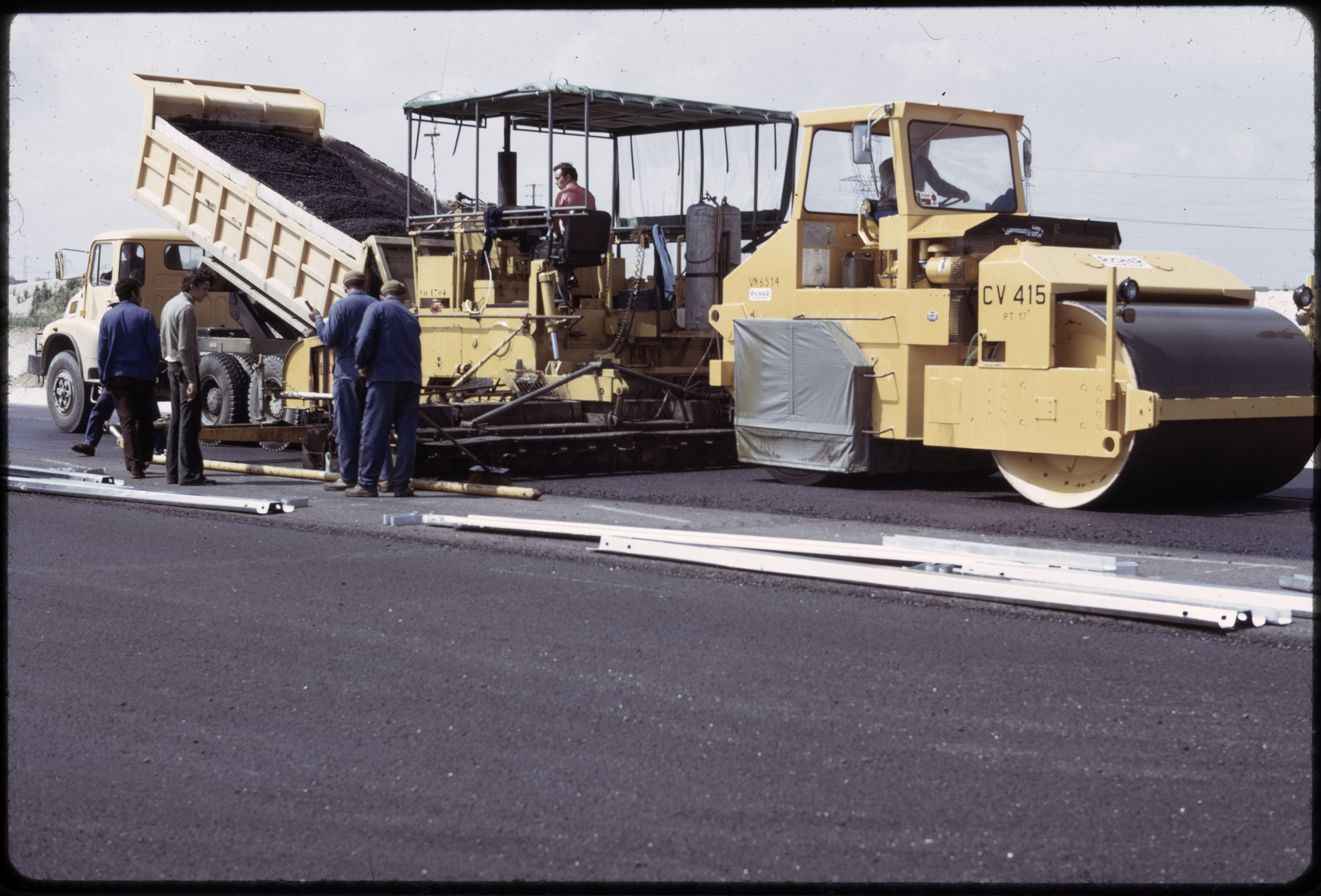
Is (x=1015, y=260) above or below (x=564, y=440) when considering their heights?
above

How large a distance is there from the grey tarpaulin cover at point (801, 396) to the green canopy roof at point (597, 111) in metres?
3.17

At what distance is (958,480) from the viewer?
12.3m

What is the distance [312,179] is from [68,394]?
4.59m

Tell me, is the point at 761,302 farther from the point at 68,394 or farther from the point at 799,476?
the point at 68,394

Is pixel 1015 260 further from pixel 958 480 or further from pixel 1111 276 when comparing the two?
pixel 958 480

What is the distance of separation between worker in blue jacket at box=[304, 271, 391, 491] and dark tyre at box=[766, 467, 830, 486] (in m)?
3.30

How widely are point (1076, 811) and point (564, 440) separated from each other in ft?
28.6

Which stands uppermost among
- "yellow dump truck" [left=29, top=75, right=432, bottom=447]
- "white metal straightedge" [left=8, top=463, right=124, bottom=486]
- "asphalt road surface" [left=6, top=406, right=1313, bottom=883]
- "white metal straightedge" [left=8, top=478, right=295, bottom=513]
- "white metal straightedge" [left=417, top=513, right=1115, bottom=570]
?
"yellow dump truck" [left=29, top=75, right=432, bottom=447]

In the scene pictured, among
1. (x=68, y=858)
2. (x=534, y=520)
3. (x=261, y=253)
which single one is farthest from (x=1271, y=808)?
(x=261, y=253)

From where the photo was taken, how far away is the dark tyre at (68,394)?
18.0 m

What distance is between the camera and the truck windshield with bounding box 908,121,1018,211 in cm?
1130

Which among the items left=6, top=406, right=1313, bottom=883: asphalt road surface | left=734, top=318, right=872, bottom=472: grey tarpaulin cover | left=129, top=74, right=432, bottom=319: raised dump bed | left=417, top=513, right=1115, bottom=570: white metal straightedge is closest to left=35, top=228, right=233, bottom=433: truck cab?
left=129, top=74, right=432, bottom=319: raised dump bed

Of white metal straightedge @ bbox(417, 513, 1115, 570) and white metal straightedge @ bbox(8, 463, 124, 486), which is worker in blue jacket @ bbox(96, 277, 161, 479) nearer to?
white metal straightedge @ bbox(8, 463, 124, 486)

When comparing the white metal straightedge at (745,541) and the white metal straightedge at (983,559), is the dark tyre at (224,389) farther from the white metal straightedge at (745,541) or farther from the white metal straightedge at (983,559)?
the white metal straightedge at (745,541)
